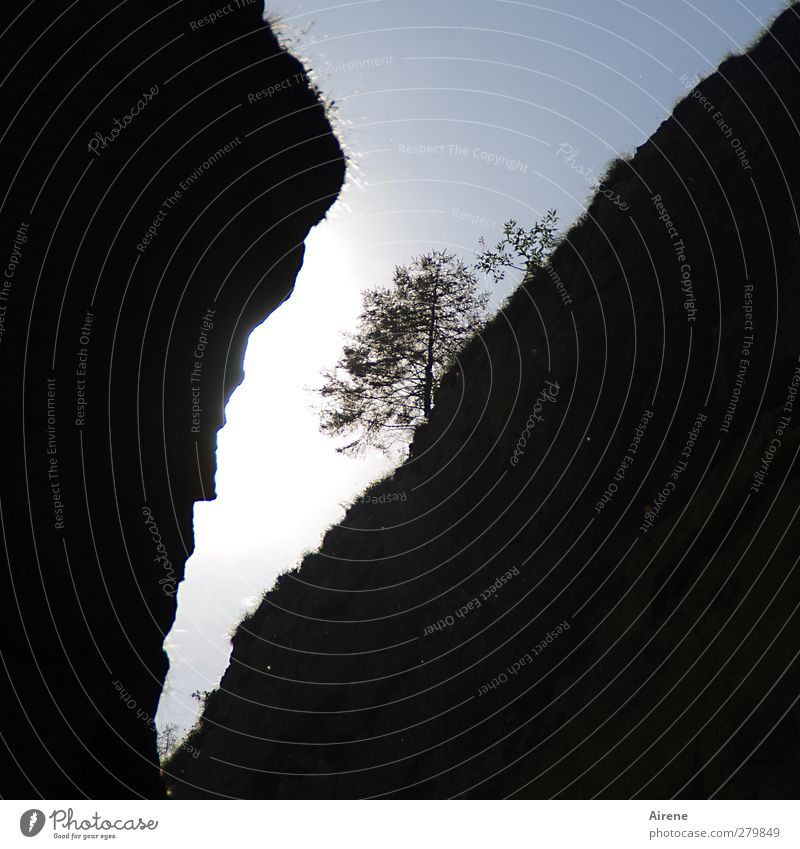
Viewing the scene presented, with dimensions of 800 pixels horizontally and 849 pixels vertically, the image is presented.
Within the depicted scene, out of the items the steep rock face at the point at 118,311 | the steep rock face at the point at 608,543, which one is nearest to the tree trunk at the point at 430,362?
the steep rock face at the point at 608,543

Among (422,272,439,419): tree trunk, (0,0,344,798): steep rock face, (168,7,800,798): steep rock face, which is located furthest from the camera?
A: (422,272,439,419): tree trunk

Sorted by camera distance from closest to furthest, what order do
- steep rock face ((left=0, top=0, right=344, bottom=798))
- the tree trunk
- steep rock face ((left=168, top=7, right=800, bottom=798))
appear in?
steep rock face ((left=0, top=0, right=344, bottom=798))
steep rock face ((left=168, top=7, right=800, bottom=798))
the tree trunk

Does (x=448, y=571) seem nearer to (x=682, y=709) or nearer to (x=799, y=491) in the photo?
(x=682, y=709)

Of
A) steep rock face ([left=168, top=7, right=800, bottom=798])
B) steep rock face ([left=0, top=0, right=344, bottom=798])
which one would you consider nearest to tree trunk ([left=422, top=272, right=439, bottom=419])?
steep rock face ([left=168, top=7, right=800, bottom=798])

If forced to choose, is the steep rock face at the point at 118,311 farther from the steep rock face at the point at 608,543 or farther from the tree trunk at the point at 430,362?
the tree trunk at the point at 430,362

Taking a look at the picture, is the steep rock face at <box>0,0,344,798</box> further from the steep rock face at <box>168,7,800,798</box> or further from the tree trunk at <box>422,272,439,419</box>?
the tree trunk at <box>422,272,439,419</box>

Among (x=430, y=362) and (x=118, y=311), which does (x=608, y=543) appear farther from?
(x=430, y=362)

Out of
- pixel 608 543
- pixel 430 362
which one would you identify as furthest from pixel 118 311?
pixel 430 362
